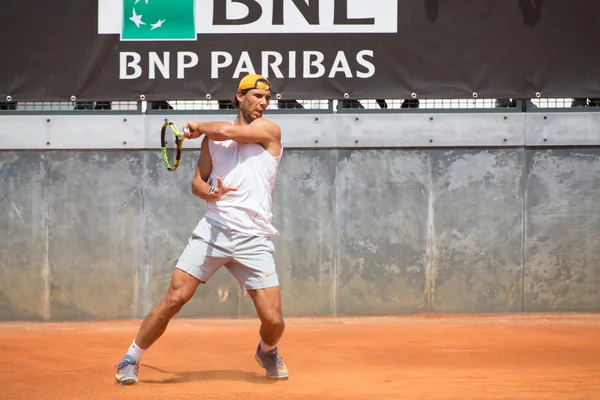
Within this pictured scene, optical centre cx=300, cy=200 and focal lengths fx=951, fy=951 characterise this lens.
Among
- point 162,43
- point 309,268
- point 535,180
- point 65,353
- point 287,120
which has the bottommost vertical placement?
point 65,353

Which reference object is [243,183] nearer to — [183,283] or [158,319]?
[183,283]

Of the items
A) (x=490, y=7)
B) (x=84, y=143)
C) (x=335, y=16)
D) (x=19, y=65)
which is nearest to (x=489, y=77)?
(x=490, y=7)

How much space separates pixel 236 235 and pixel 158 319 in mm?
764

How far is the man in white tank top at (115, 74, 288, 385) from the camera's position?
639 centimetres

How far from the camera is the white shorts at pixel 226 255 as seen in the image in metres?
6.43

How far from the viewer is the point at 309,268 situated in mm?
10102

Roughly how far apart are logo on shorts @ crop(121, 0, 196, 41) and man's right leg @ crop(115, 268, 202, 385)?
4.27 m

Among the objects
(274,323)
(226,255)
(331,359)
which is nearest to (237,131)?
(226,255)

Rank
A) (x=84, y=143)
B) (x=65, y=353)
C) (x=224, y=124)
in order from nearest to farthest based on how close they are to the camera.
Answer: (x=224, y=124) < (x=65, y=353) < (x=84, y=143)

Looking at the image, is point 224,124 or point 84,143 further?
point 84,143

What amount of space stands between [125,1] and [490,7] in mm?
3873

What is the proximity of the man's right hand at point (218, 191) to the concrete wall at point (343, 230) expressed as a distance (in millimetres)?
3830

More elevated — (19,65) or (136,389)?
(19,65)

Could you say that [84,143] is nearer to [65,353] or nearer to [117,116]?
[117,116]
